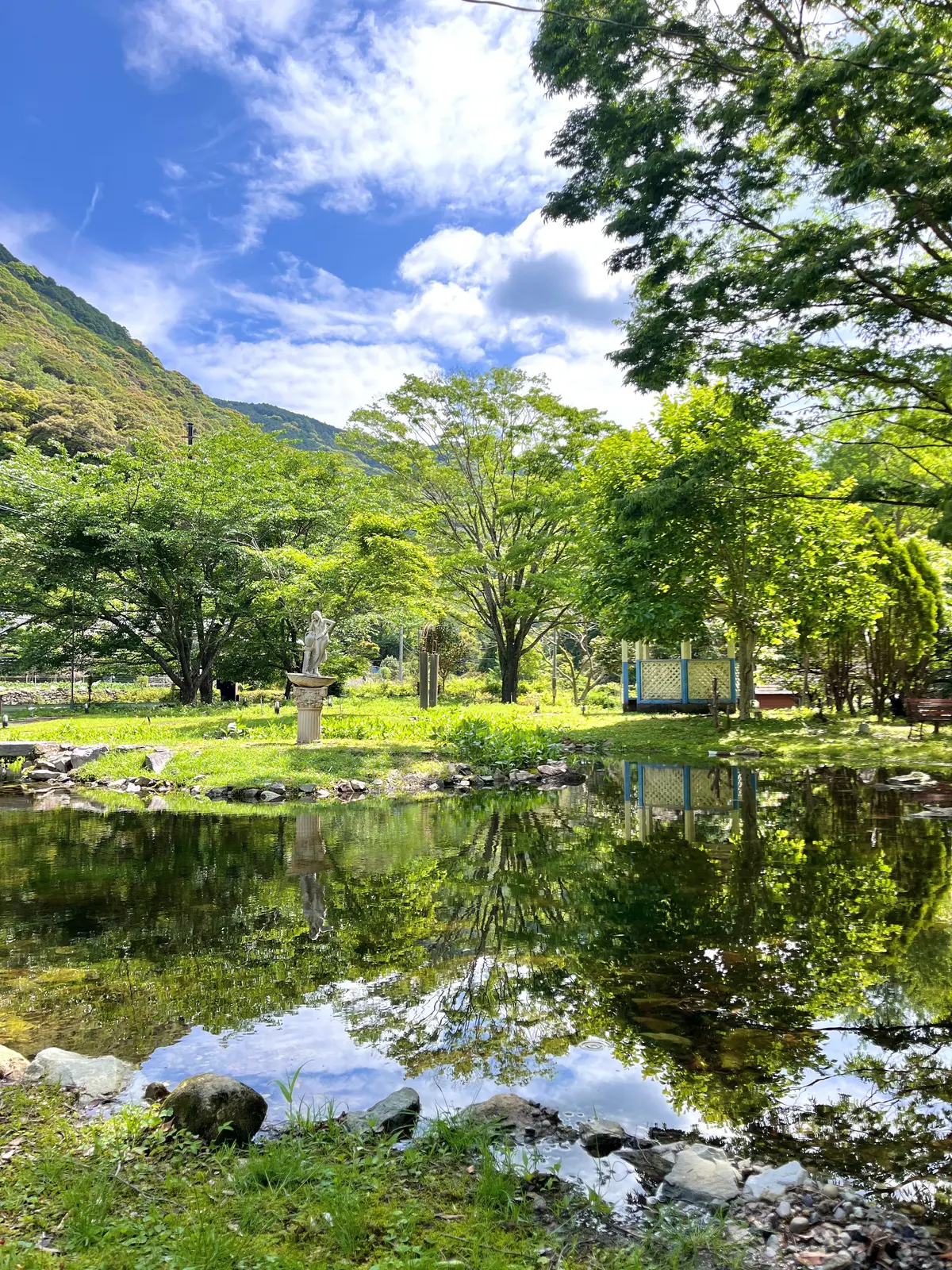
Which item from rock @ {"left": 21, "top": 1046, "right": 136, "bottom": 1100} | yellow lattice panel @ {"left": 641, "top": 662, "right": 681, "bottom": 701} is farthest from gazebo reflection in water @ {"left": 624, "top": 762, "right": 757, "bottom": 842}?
yellow lattice panel @ {"left": 641, "top": 662, "right": 681, "bottom": 701}

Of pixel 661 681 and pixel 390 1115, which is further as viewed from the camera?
pixel 661 681

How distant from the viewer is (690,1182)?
7.59 feet

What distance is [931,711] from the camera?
14422 mm

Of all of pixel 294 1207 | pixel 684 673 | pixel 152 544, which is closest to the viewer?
pixel 294 1207

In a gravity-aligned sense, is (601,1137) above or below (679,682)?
below

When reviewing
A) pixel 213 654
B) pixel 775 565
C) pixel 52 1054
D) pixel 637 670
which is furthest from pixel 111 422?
pixel 52 1054

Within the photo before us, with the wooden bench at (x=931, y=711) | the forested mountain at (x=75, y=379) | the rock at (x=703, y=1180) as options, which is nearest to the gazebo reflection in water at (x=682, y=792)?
the wooden bench at (x=931, y=711)

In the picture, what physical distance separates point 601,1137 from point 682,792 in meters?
8.63

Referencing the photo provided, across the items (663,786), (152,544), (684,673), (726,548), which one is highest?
(152,544)

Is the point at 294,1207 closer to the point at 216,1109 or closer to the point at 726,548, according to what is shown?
the point at 216,1109

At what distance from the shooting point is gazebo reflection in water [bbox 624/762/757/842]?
8.57m

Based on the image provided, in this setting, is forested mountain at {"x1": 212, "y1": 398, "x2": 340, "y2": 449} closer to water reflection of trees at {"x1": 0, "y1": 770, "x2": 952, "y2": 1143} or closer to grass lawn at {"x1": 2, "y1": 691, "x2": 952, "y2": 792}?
grass lawn at {"x1": 2, "y1": 691, "x2": 952, "y2": 792}

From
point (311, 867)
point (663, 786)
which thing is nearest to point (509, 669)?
point (663, 786)

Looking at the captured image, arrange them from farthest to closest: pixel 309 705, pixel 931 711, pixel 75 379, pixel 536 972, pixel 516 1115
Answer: pixel 75 379
pixel 931 711
pixel 309 705
pixel 536 972
pixel 516 1115
